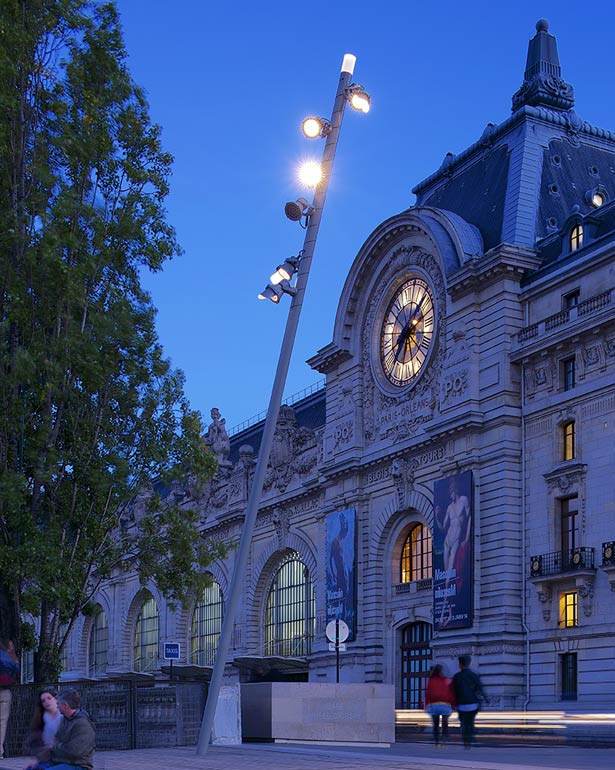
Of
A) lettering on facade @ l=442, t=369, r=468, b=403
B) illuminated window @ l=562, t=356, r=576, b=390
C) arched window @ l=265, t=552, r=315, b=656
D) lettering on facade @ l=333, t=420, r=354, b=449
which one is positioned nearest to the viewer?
illuminated window @ l=562, t=356, r=576, b=390

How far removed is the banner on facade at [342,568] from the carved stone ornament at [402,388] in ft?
13.0

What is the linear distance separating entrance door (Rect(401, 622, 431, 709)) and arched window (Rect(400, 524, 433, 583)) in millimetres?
2004

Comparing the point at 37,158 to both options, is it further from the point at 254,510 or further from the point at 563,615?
the point at 563,615

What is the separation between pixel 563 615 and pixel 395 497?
1177cm

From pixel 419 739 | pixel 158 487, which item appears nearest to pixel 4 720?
pixel 419 739

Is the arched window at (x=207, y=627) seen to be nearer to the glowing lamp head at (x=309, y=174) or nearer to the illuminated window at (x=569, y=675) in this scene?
the illuminated window at (x=569, y=675)

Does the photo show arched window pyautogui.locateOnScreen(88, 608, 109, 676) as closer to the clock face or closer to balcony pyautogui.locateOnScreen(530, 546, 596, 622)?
the clock face

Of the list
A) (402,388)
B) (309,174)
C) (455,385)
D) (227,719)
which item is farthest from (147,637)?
(309,174)

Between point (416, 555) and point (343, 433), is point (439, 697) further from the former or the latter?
point (343, 433)

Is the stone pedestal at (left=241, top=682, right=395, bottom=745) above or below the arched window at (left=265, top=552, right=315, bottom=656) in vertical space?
below

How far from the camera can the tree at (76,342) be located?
29156 millimetres

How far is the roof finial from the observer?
55688mm

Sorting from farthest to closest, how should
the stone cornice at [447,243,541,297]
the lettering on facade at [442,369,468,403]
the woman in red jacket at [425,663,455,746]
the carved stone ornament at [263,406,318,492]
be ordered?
the carved stone ornament at [263,406,318,492], the lettering on facade at [442,369,468,403], the stone cornice at [447,243,541,297], the woman in red jacket at [425,663,455,746]

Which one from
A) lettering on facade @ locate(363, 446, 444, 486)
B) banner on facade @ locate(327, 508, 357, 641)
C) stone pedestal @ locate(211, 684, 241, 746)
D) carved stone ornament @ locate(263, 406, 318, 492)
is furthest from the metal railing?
stone pedestal @ locate(211, 684, 241, 746)
